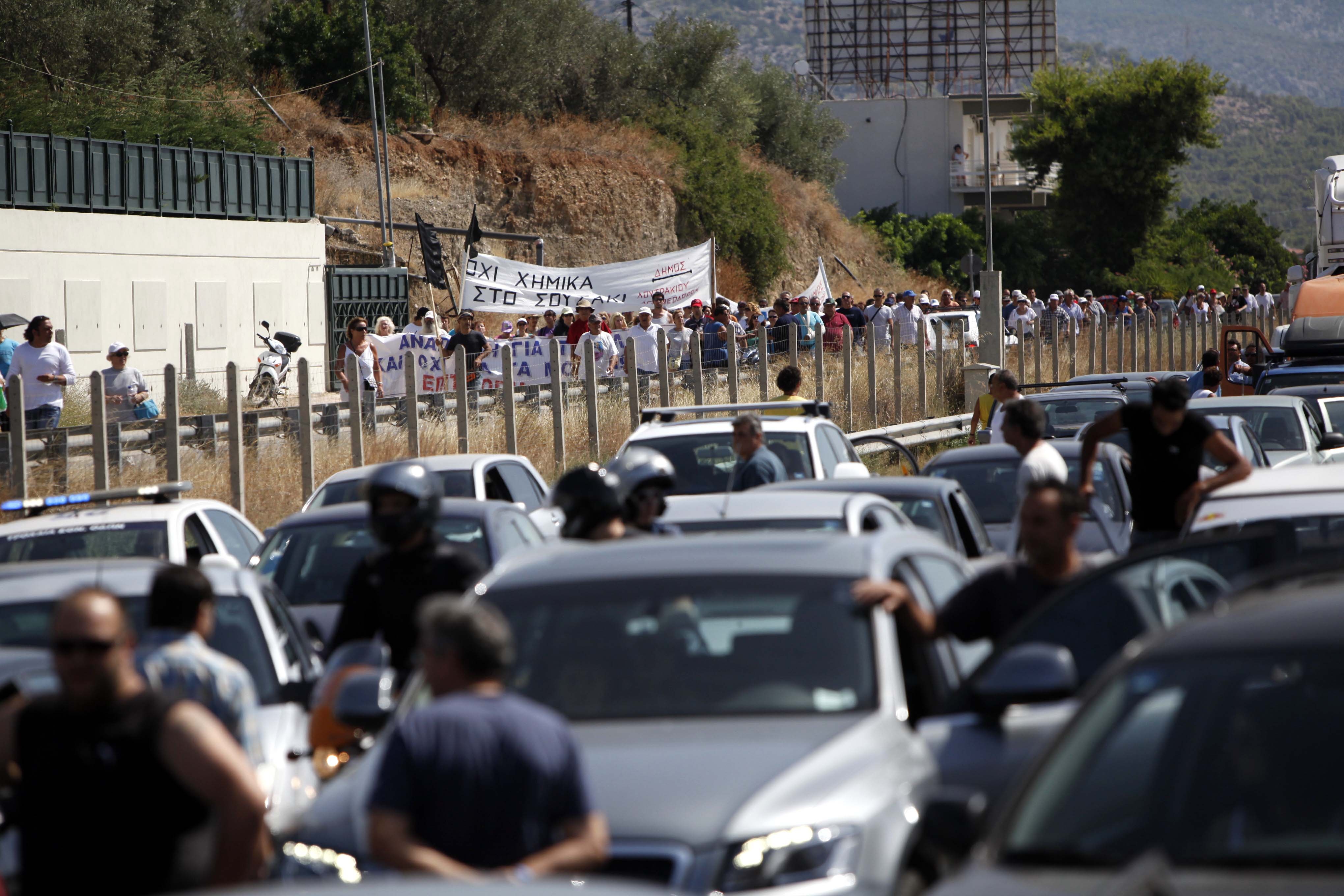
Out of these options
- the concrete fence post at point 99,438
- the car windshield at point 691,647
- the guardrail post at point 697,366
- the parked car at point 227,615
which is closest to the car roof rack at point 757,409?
the concrete fence post at point 99,438

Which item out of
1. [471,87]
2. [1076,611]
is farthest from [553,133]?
[1076,611]

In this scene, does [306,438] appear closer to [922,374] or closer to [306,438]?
[306,438]

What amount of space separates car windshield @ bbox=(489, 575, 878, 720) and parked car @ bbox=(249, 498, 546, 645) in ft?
14.9

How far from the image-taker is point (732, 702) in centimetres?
523

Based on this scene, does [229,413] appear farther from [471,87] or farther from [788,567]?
[471,87]

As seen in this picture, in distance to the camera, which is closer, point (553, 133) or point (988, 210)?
point (988, 210)

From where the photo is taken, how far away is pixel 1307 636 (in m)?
4.00

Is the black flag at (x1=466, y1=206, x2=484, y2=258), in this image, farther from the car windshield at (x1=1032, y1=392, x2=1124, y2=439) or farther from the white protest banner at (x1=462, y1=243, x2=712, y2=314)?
the car windshield at (x1=1032, y1=392, x2=1124, y2=439)

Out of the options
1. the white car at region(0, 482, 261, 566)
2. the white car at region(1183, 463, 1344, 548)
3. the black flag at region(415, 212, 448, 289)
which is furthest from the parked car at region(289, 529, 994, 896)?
the black flag at region(415, 212, 448, 289)

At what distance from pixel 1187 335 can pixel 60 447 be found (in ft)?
119

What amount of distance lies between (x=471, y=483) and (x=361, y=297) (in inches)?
1106

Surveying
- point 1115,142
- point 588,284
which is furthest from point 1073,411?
point 1115,142

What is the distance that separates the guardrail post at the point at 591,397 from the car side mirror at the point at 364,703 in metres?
16.3

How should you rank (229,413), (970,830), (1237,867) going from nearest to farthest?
(1237,867) < (970,830) < (229,413)
